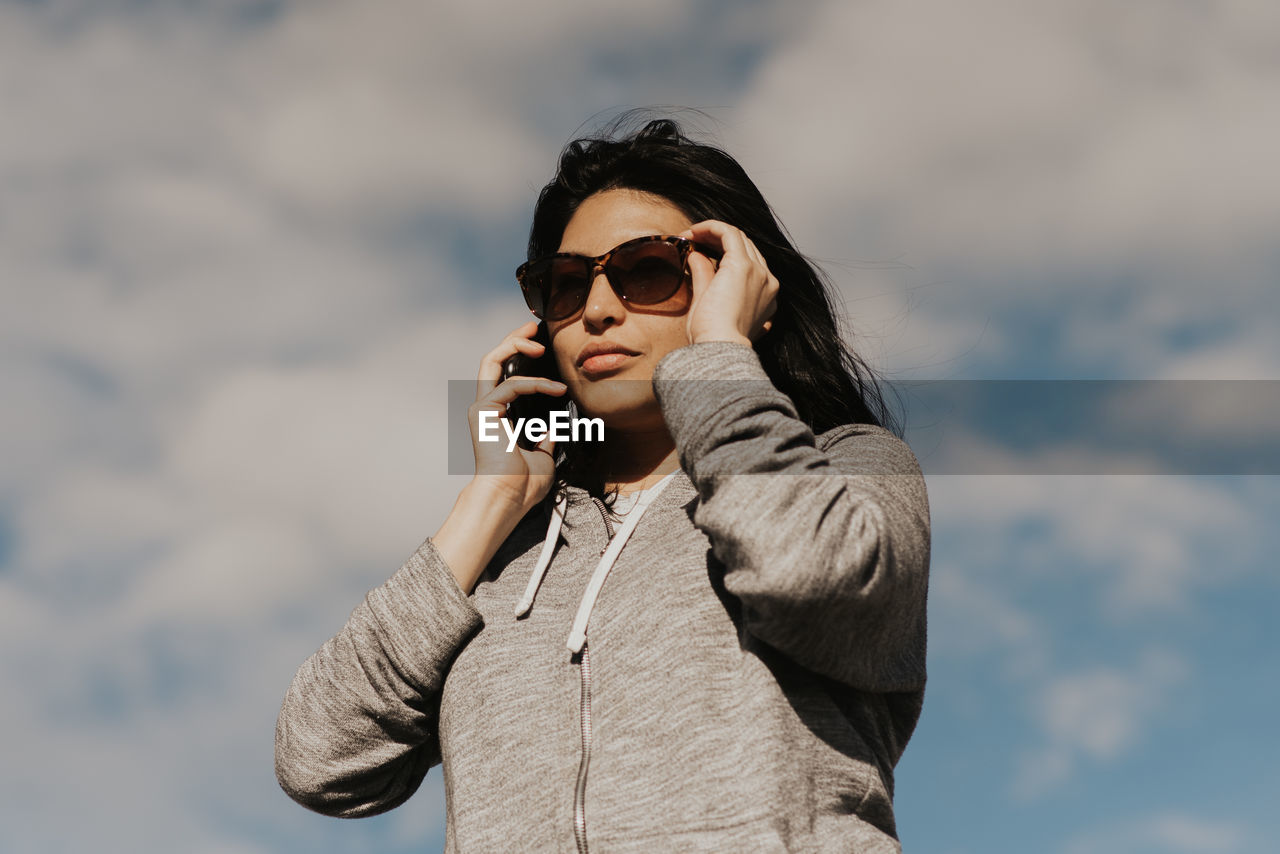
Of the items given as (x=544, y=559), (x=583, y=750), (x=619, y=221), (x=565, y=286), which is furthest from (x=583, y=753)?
(x=619, y=221)

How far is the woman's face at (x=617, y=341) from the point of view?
3637 mm

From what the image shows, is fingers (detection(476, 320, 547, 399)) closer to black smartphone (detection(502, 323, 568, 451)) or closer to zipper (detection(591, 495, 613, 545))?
black smartphone (detection(502, 323, 568, 451))

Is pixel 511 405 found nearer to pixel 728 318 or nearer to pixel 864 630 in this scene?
pixel 728 318

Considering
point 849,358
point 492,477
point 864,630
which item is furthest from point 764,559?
point 849,358

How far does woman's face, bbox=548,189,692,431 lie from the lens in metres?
3.64

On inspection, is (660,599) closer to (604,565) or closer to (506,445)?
(604,565)

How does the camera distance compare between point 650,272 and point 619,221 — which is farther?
point 619,221

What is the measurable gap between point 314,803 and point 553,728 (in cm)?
92

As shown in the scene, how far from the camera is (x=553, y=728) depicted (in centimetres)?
291

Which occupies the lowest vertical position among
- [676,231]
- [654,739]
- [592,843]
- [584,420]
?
[592,843]

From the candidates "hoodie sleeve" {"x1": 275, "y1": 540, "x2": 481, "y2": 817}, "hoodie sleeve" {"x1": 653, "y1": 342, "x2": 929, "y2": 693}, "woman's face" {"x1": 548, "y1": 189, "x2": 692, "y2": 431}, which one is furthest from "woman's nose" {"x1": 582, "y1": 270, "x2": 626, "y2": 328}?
"hoodie sleeve" {"x1": 275, "y1": 540, "x2": 481, "y2": 817}

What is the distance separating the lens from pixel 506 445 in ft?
12.3

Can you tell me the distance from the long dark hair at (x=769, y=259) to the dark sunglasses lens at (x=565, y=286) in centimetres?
47

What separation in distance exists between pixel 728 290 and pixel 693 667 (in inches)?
41.3
